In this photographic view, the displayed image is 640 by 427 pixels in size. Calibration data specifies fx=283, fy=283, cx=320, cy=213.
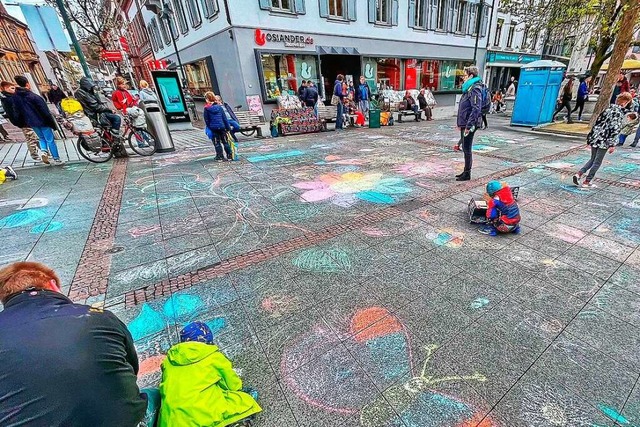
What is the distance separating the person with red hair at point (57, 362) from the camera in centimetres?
103

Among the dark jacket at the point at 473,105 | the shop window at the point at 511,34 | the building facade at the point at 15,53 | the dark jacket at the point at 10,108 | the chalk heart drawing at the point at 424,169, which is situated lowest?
the chalk heart drawing at the point at 424,169

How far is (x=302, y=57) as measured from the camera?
565 inches

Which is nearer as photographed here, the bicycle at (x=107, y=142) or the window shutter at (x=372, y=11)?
the bicycle at (x=107, y=142)

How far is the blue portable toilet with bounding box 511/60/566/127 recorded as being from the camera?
10.2 metres

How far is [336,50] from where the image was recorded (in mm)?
14914

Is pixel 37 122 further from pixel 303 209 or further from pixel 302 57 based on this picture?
pixel 302 57

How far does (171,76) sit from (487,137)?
13363 millimetres

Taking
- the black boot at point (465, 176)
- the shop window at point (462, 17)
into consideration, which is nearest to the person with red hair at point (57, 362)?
the black boot at point (465, 176)

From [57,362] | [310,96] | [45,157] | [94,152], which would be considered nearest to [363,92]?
[310,96]

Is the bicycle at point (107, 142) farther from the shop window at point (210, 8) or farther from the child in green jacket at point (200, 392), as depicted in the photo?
the child in green jacket at point (200, 392)

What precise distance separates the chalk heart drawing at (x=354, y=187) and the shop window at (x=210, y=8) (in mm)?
11336

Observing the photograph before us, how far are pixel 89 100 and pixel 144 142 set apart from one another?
173 cm

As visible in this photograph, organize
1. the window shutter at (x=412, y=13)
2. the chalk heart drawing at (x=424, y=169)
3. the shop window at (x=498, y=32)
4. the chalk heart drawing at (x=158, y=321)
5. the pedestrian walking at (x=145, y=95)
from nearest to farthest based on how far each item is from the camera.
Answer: the chalk heart drawing at (x=158, y=321) → the chalk heart drawing at (x=424, y=169) → the pedestrian walking at (x=145, y=95) → the window shutter at (x=412, y=13) → the shop window at (x=498, y=32)

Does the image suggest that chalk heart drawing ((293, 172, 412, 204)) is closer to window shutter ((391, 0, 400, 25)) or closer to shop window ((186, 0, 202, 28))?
shop window ((186, 0, 202, 28))
